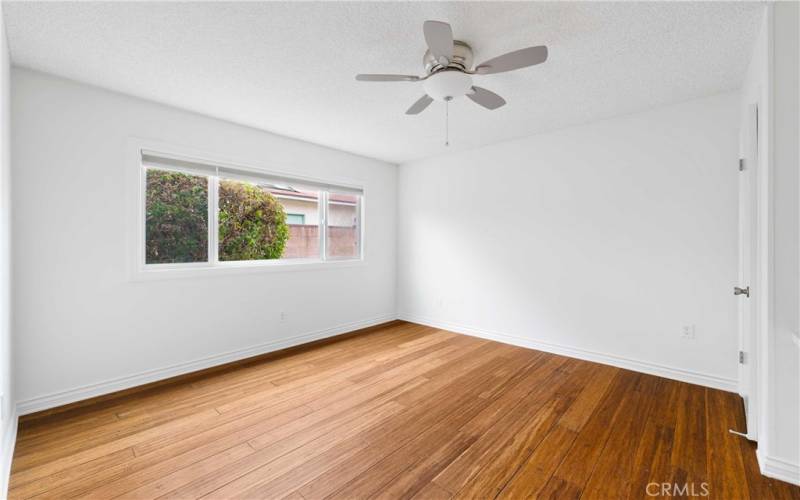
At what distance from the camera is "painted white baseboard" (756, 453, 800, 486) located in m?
1.72

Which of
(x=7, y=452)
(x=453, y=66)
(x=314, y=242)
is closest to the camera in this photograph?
(x=7, y=452)

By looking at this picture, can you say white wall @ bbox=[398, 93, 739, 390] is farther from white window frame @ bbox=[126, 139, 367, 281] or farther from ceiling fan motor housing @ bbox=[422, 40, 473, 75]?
ceiling fan motor housing @ bbox=[422, 40, 473, 75]

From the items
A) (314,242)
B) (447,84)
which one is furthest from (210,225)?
(447,84)

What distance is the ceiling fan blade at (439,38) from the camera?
157cm

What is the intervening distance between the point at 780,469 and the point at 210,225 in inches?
173

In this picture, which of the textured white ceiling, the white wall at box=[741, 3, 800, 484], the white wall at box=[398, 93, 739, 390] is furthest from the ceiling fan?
the white wall at box=[398, 93, 739, 390]

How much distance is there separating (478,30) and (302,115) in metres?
1.87

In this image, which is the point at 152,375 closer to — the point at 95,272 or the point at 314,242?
the point at 95,272

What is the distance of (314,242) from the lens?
14.3 feet

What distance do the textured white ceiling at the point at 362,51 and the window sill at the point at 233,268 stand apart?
1.46m

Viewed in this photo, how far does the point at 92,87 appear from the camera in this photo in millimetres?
2635

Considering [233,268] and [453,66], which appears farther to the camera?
[233,268]

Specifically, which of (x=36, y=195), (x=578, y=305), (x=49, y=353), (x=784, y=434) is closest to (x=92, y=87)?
(x=36, y=195)
